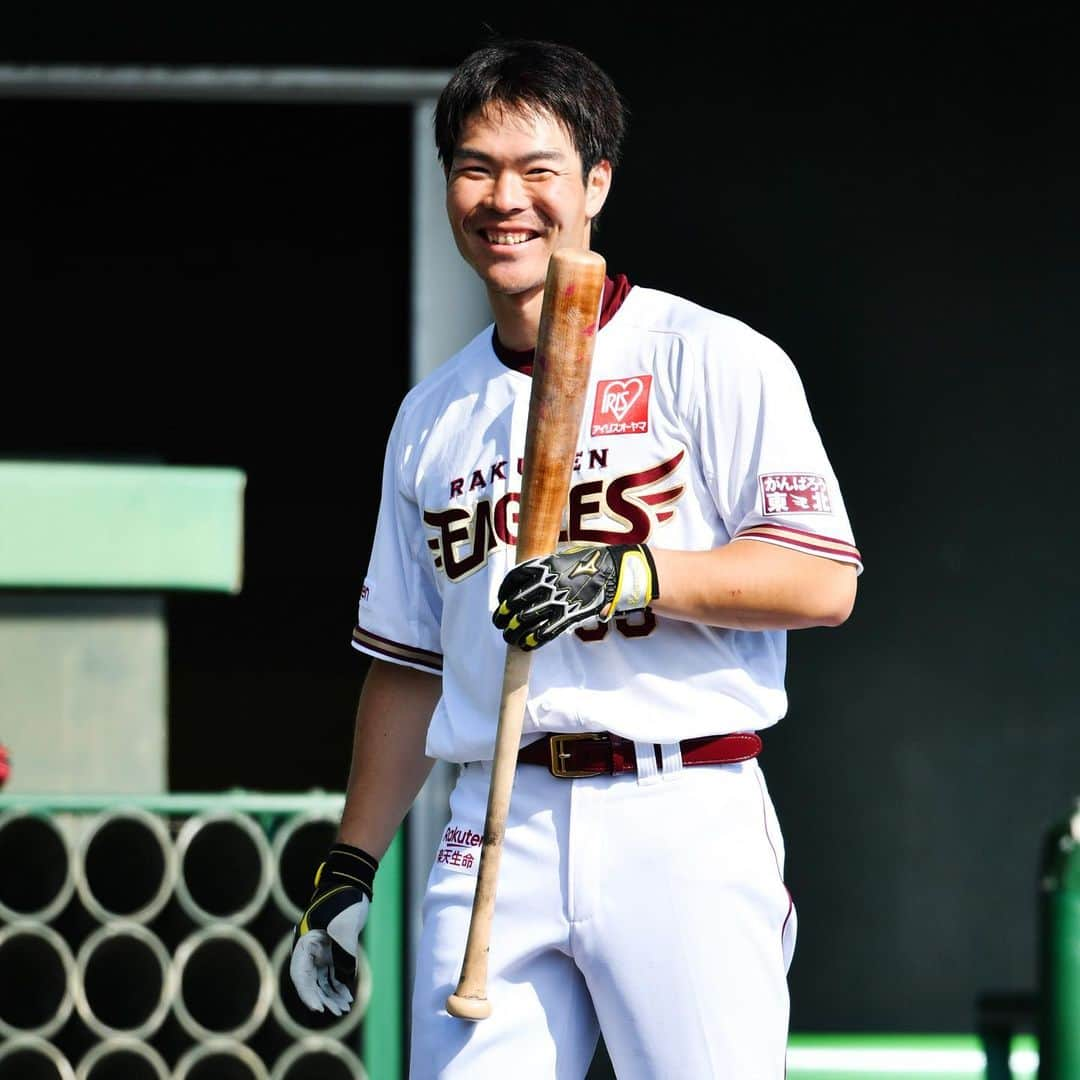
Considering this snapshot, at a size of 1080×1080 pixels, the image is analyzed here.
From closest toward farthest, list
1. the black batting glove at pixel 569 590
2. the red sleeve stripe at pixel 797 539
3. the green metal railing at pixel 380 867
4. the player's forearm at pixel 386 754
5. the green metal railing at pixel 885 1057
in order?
the black batting glove at pixel 569 590, the red sleeve stripe at pixel 797 539, the player's forearm at pixel 386 754, the green metal railing at pixel 380 867, the green metal railing at pixel 885 1057

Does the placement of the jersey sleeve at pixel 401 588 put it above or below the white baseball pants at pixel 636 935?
above

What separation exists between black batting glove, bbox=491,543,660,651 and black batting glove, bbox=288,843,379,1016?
1.63 feet

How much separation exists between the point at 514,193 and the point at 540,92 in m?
0.14

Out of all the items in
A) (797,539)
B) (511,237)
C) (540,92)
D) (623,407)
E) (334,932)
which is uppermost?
(540,92)

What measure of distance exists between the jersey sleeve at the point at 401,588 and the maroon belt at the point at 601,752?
0.33 m

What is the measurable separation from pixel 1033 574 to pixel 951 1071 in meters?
1.06

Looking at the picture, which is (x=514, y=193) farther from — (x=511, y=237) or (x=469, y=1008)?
(x=469, y=1008)

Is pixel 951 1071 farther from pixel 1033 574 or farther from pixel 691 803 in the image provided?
pixel 691 803

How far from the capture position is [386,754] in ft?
7.91

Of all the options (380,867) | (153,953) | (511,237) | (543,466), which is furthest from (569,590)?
(153,953)

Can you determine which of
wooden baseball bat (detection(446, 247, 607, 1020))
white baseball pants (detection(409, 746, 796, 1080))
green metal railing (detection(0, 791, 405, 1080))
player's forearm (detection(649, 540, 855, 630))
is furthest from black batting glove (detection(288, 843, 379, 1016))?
green metal railing (detection(0, 791, 405, 1080))

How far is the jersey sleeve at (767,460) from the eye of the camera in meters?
2.11

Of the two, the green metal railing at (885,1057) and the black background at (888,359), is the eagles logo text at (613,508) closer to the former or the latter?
the black background at (888,359)

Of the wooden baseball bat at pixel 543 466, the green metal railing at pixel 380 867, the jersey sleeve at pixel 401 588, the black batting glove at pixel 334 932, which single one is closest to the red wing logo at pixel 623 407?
the wooden baseball bat at pixel 543 466
